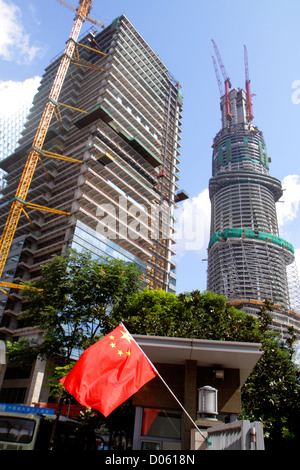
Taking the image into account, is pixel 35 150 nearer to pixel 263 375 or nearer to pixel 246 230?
pixel 263 375

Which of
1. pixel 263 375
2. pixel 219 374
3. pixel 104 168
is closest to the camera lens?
pixel 219 374

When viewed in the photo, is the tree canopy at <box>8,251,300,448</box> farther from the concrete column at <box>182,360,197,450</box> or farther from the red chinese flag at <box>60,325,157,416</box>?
the red chinese flag at <box>60,325,157,416</box>

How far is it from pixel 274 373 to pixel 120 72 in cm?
7550

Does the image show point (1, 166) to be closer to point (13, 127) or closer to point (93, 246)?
point (13, 127)

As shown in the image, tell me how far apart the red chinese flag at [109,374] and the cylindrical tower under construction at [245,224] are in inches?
3674

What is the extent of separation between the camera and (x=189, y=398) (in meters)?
10.4

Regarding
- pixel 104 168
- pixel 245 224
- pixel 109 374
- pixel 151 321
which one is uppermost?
pixel 245 224

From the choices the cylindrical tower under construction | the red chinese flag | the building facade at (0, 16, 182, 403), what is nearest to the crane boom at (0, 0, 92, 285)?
the building facade at (0, 16, 182, 403)

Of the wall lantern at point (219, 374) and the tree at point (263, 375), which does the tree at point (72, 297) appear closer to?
the tree at point (263, 375)

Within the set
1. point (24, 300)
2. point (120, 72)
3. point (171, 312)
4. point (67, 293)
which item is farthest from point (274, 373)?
point (120, 72)

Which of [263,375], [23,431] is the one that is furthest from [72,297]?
[263,375]

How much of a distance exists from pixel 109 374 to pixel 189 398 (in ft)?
12.2

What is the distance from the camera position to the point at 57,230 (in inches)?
2286

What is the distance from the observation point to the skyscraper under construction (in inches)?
4038
